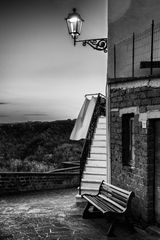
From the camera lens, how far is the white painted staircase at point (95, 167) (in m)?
9.90

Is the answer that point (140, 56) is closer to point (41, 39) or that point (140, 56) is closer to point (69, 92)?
point (41, 39)

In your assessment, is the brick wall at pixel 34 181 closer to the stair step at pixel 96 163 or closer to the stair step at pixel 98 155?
the stair step at pixel 98 155

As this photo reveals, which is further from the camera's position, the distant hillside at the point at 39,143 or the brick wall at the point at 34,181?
the distant hillside at the point at 39,143

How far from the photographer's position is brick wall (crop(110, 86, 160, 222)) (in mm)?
7109

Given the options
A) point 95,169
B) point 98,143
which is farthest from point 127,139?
point 98,143

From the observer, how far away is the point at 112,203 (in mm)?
7457

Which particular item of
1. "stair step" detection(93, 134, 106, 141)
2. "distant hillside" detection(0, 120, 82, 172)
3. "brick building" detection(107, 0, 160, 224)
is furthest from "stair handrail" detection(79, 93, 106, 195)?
"distant hillside" detection(0, 120, 82, 172)

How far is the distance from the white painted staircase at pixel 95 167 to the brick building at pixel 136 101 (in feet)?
3.96

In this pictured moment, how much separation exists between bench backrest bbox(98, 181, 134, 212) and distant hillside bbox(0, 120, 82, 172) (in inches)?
482

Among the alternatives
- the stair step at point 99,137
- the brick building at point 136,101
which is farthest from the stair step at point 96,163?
the brick building at point 136,101

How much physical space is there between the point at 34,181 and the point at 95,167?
264cm

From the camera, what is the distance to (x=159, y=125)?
7.01 metres

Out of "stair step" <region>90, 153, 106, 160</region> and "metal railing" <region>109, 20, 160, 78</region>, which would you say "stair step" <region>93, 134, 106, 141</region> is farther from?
"metal railing" <region>109, 20, 160, 78</region>

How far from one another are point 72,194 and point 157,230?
477 centimetres
